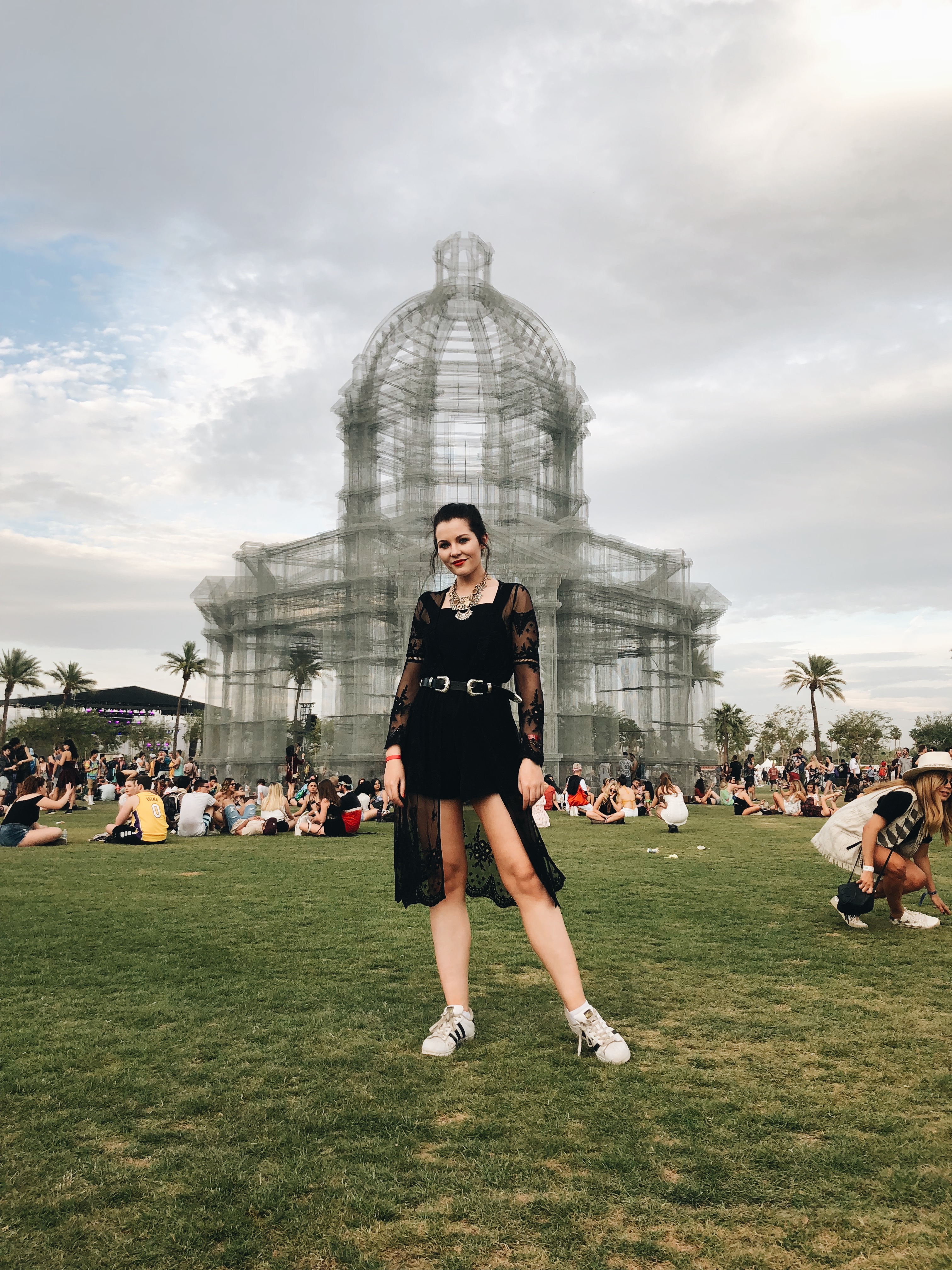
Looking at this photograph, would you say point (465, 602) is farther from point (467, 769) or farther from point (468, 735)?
point (467, 769)

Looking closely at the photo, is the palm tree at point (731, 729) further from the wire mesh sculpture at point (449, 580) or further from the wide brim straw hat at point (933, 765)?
the wide brim straw hat at point (933, 765)

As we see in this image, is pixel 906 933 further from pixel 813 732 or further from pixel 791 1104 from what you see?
pixel 813 732

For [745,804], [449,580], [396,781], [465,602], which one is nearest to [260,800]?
[745,804]

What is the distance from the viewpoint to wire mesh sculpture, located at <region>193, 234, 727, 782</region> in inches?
1486

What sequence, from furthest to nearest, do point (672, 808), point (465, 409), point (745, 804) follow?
1. point (465, 409)
2. point (745, 804)
3. point (672, 808)

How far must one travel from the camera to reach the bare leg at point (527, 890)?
12.7 feet

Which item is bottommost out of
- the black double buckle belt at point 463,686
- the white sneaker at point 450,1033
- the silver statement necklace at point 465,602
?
the white sneaker at point 450,1033

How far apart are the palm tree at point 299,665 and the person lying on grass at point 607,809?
23.1 meters

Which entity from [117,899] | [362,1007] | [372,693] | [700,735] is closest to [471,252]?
[372,693]

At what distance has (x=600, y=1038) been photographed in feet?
12.1

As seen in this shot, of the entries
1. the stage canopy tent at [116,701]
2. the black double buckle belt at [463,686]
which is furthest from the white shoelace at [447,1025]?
the stage canopy tent at [116,701]

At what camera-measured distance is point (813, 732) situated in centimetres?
6612

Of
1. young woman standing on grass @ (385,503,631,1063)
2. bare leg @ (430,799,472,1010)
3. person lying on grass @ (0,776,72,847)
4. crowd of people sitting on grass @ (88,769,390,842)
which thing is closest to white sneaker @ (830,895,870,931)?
young woman standing on grass @ (385,503,631,1063)

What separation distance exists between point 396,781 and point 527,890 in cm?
76
